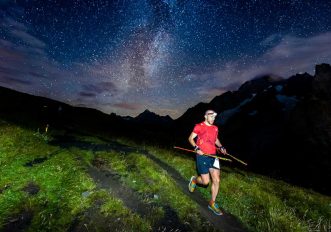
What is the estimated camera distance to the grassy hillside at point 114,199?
27.5ft

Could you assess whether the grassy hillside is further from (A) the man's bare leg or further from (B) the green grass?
(A) the man's bare leg

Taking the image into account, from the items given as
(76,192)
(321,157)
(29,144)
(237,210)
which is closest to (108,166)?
Answer: (76,192)

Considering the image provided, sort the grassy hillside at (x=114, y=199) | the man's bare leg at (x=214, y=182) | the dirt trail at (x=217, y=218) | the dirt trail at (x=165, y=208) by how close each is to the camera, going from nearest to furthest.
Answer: the grassy hillside at (x=114, y=199) → the dirt trail at (x=165, y=208) → the dirt trail at (x=217, y=218) → the man's bare leg at (x=214, y=182)

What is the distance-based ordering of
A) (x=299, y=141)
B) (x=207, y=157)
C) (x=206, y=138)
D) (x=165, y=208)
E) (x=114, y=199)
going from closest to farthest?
(x=114, y=199), (x=165, y=208), (x=207, y=157), (x=206, y=138), (x=299, y=141)

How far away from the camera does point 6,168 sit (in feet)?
37.9

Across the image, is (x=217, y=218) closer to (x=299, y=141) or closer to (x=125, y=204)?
(x=125, y=204)

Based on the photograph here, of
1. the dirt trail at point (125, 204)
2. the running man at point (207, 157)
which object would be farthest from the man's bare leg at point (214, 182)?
the dirt trail at point (125, 204)

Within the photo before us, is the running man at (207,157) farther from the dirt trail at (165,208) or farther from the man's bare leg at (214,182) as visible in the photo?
the dirt trail at (165,208)

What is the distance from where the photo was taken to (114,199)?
9.59m

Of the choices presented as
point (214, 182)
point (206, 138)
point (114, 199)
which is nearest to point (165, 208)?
point (114, 199)

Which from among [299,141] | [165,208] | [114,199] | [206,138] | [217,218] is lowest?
[217,218]

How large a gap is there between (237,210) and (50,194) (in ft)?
22.9

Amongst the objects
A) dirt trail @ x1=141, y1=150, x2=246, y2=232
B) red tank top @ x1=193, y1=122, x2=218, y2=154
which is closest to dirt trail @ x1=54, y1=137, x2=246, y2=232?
dirt trail @ x1=141, y1=150, x2=246, y2=232

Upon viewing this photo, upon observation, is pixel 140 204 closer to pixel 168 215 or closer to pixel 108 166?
pixel 168 215
